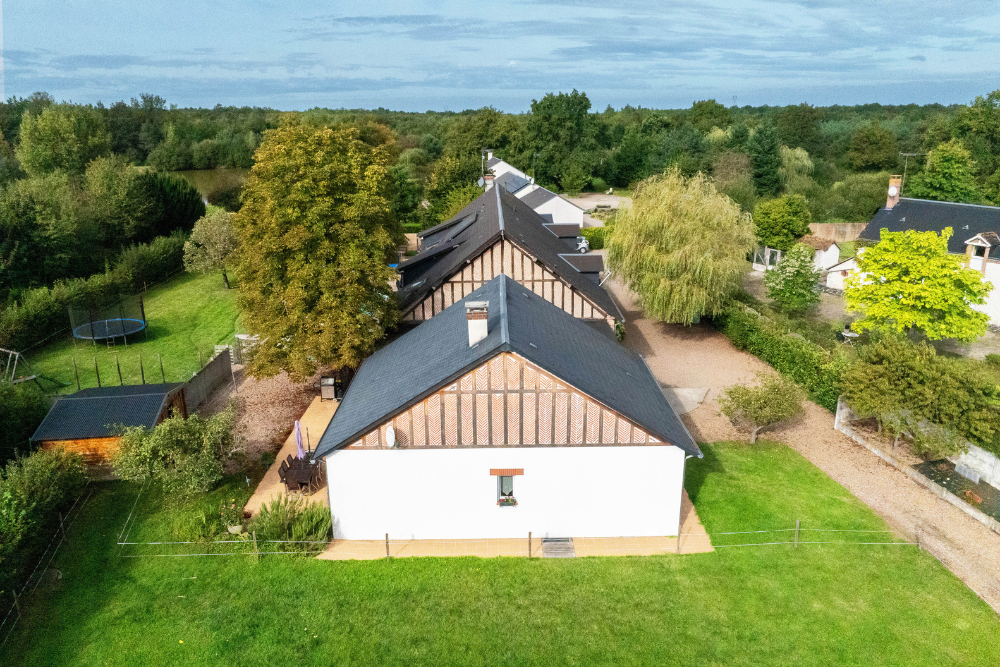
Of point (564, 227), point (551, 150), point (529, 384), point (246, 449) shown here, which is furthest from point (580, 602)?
point (551, 150)

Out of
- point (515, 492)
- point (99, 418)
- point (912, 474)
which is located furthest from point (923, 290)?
point (99, 418)

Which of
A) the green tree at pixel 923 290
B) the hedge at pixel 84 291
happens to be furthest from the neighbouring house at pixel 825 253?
the hedge at pixel 84 291

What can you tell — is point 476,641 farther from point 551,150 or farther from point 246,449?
point 551,150

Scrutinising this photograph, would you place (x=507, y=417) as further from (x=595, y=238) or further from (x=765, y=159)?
(x=765, y=159)

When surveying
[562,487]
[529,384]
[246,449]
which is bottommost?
[246,449]

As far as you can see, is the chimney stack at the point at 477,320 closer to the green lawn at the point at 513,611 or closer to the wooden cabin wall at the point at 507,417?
the wooden cabin wall at the point at 507,417

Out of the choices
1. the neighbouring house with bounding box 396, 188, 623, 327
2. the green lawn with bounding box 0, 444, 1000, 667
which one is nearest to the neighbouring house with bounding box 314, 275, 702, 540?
the green lawn with bounding box 0, 444, 1000, 667
